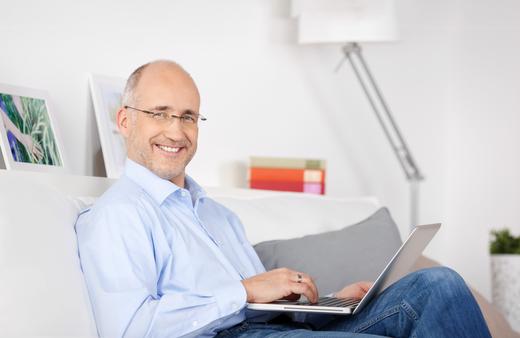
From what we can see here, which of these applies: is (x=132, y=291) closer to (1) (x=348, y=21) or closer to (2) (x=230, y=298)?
(2) (x=230, y=298)

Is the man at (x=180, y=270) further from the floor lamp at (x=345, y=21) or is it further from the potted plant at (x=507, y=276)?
the potted plant at (x=507, y=276)

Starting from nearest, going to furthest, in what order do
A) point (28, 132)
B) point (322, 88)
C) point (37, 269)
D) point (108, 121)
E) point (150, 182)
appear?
point (37, 269) < point (150, 182) < point (28, 132) < point (108, 121) < point (322, 88)

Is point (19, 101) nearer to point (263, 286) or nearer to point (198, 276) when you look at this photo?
point (198, 276)

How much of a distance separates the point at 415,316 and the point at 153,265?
0.61m

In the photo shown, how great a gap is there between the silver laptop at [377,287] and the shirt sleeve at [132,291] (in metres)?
0.11

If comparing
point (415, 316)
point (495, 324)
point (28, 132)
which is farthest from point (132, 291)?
point (495, 324)

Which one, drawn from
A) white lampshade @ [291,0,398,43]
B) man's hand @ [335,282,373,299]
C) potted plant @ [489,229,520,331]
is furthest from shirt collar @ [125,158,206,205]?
potted plant @ [489,229,520,331]

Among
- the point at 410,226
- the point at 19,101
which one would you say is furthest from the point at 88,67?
the point at 410,226

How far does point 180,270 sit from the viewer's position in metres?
2.04

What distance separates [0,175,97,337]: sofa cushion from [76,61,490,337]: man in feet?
0.21

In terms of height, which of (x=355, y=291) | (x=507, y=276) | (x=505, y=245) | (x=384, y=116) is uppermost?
(x=384, y=116)

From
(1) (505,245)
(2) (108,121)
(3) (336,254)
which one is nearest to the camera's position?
(3) (336,254)

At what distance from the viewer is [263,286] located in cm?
198

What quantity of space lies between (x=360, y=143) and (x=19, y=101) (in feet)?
6.58
